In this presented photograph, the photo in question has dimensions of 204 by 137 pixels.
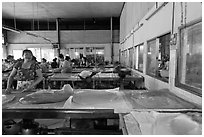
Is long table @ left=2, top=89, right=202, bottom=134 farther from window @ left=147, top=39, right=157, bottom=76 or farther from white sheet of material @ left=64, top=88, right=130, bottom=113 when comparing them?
window @ left=147, top=39, right=157, bottom=76

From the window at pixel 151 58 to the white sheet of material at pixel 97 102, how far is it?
1.91 m

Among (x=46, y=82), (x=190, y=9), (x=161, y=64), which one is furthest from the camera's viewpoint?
(x=46, y=82)

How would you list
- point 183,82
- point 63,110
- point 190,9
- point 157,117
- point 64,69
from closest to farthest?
point 157,117, point 63,110, point 190,9, point 183,82, point 64,69

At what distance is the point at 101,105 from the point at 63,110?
15.0 inches

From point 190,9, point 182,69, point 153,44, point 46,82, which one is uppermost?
point 190,9

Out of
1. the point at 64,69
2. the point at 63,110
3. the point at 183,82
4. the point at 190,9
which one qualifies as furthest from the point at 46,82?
the point at 190,9

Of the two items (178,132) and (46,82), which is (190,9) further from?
(46,82)

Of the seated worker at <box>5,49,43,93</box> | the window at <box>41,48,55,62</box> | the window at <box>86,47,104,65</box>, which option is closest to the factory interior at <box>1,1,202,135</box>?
the seated worker at <box>5,49,43,93</box>

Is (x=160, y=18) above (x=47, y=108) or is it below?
above

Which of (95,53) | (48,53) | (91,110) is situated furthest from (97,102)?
(48,53)

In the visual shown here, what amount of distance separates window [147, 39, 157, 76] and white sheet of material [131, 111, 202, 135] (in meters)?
2.37

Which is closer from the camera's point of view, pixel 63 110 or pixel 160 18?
pixel 63 110

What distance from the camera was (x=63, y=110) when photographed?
5.46 feet

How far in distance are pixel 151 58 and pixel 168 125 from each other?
9.35 ft
